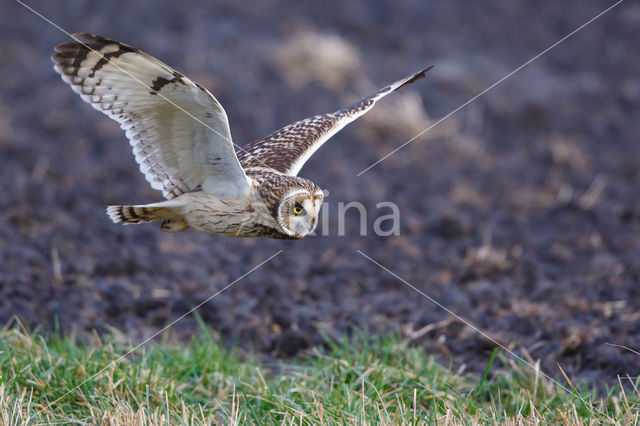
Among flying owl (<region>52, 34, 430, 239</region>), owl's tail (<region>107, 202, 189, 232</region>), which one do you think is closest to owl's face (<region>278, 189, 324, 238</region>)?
flying owl (<region>52, 34, 430, 239</region>)

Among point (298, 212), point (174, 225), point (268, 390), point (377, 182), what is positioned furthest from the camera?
point (377, 182)

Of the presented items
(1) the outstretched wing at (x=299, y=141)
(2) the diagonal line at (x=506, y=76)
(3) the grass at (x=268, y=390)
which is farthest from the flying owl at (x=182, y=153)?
(2) the diagonal line at (x=506, y=76)

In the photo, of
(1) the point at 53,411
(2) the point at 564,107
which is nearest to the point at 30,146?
(1) the point at 53,411

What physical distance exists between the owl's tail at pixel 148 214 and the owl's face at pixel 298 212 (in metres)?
0.58

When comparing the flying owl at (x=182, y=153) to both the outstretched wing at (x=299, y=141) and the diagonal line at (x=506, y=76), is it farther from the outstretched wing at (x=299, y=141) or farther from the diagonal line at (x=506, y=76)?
the diagonal line at (x=506, y=76)

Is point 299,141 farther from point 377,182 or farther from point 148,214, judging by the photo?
point 377,182

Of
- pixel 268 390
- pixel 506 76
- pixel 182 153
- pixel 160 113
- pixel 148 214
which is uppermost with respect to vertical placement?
pixel 506 76

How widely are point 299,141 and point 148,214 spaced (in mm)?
1151

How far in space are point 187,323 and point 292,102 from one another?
179 inches

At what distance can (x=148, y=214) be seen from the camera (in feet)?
11.8

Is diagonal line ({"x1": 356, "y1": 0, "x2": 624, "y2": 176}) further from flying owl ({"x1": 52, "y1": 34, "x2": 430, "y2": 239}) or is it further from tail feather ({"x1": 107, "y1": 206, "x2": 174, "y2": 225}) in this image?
tail feather ({"x1": 107, "y1": 206, "x2": 174, "y2": 225})

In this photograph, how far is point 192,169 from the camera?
3689 mm

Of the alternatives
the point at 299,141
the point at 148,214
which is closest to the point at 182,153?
the point at 148,214

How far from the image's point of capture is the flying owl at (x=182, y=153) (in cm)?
338
